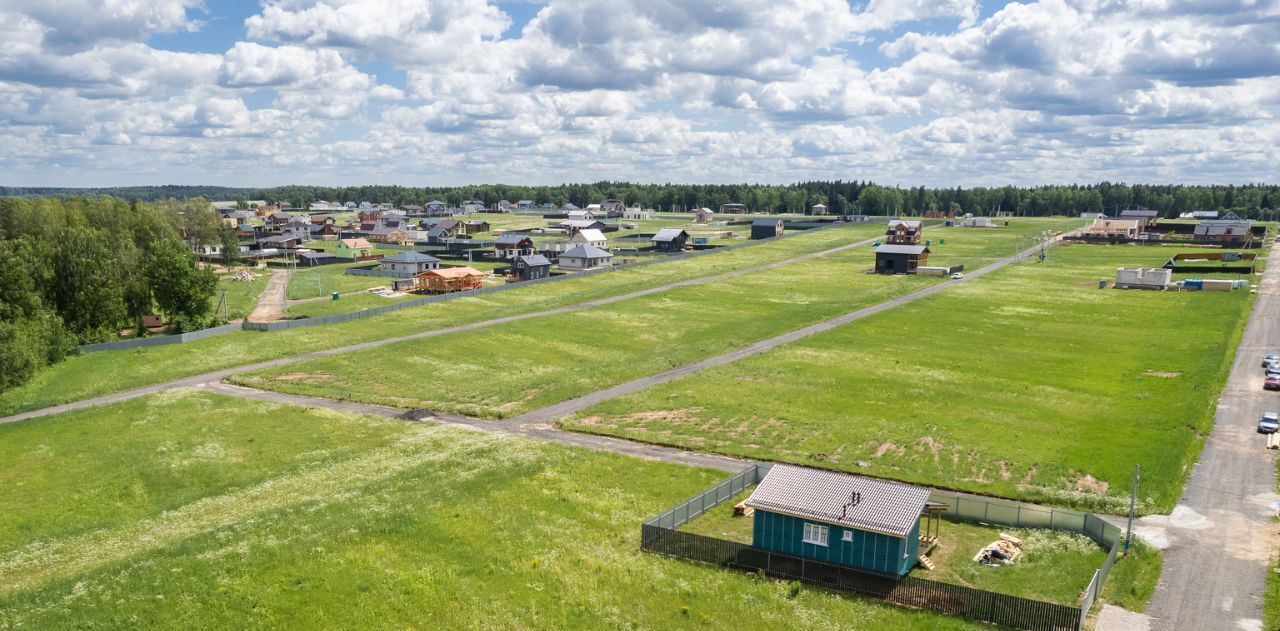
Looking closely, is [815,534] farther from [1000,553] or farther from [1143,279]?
[1143,279]

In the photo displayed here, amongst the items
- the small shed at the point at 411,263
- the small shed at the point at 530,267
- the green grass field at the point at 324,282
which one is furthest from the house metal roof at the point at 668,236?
the green grass field at the point at 324,282

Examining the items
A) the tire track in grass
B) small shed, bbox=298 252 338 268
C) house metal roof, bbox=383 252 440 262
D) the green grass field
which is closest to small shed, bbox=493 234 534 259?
house metal roof, bbox=383 252 440 262

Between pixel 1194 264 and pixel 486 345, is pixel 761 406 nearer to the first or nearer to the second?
pixel 486 345

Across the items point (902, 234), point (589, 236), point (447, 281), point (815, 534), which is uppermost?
point (902, 234)

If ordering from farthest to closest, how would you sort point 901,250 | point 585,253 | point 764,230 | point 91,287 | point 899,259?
1. point 764,230
2. point 585,253
3. point 901,250
4. point 899,259
5. point 91,287

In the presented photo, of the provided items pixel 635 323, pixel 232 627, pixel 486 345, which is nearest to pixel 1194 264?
pixel 635 323

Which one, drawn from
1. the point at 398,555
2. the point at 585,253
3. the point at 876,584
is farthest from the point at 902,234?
the point at 398,555

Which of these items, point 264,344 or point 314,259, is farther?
point 314,259

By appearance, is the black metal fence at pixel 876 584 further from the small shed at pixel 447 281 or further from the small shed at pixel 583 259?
the small shed at pixel 583 259
